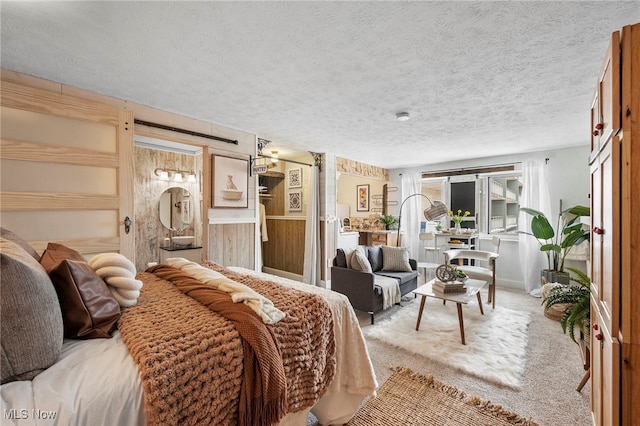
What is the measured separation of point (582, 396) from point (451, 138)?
3.08 m

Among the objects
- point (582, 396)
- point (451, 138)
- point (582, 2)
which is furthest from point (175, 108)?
point (582, 396)

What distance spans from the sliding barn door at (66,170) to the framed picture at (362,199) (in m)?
5.19

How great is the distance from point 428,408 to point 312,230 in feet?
10.5

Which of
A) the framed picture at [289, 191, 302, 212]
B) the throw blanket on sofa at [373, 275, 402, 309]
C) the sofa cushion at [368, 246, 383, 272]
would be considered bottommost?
the throw blanket on sofa at [373, 275, 402, 309]

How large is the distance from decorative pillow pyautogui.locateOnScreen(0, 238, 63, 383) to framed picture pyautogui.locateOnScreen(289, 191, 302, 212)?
4399 millimetres

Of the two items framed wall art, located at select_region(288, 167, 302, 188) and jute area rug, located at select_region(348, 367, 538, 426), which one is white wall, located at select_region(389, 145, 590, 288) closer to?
framed wall art, located at select_region(288, 167, 302, 188)

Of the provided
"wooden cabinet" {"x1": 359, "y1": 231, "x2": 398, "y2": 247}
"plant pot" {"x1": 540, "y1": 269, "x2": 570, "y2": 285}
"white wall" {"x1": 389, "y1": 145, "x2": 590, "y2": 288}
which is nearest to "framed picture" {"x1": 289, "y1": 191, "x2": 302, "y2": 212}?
"wooden cabinet" {"x1": 359, "y1": 231, "x2": 398, "y2": 247}

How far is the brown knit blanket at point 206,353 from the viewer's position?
36.7 inches

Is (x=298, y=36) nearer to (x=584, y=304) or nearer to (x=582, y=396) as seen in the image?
(x=584, y=304)

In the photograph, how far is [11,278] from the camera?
2.83 ft

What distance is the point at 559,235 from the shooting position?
4.54 metres

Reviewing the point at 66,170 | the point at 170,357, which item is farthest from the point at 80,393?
the point at 66,170

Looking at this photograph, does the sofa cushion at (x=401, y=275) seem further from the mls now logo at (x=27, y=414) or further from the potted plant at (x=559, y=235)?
the mls now logo at (x=27, y=414)

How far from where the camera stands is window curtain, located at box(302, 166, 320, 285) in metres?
4.75
